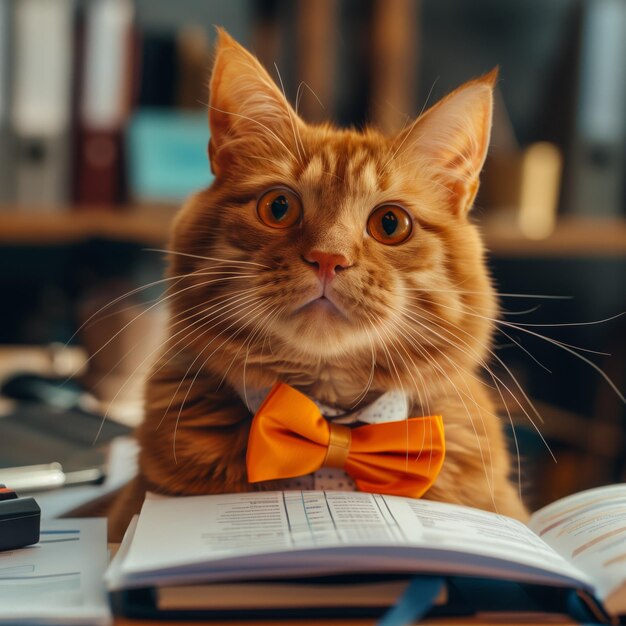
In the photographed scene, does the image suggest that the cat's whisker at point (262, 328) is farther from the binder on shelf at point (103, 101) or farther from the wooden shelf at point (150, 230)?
the binder on shelf at point (103, 101)

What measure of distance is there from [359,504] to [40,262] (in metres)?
1.90

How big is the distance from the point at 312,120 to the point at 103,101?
0.53 metres

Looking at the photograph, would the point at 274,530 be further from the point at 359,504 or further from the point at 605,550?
the point at 605,550

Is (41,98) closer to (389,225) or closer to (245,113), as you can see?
(245,113)

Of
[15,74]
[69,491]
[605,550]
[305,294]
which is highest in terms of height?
[15,74]

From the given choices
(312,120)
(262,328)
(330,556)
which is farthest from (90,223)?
(330,556)

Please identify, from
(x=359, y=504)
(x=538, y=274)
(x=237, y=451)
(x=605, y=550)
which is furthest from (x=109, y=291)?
(x=538, y=274)

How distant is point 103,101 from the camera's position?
1.93 meters

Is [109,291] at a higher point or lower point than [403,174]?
lower

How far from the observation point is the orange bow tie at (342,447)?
762mm

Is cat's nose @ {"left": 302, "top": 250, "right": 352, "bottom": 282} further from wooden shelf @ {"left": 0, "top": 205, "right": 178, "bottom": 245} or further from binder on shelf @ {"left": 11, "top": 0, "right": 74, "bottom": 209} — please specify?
binder on shelf @ {"left": 11, "top": 0, "right": 74, "bottom": 209}

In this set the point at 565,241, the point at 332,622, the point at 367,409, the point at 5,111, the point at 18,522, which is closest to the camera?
the point at 332,622

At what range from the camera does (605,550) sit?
679 mm

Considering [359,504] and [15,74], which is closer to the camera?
[359,504]
